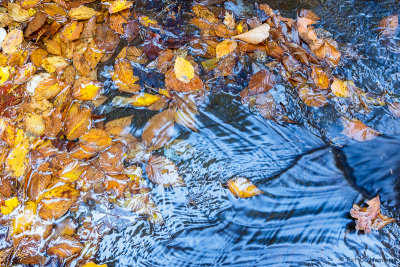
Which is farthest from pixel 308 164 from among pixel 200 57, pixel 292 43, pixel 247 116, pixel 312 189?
pixel 200 57

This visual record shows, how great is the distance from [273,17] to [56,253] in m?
2.13

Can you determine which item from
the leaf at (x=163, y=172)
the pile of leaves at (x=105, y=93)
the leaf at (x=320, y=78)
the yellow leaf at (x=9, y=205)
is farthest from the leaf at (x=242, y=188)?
the yellow leaf at (x=9, y=205)

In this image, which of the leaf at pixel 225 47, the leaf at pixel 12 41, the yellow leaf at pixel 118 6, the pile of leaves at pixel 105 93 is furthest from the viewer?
the yellow leaf at pixel 118 6

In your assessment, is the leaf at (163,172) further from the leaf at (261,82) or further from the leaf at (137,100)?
the leaf at (261,82)

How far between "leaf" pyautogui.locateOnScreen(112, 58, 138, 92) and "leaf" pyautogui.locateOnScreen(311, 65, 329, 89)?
4.04 ft

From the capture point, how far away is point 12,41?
210 centimetres

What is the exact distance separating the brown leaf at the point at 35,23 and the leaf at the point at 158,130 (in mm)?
1202

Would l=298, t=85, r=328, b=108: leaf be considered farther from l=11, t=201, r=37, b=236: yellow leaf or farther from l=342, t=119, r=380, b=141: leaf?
l=11, t=201, r=37, b=236: yellow leaf

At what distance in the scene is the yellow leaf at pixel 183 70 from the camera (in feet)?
6.22

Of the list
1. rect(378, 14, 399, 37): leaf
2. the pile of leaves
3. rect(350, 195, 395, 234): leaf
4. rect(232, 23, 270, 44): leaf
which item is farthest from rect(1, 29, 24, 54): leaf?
rect(378, 14, 399, 37): leaf

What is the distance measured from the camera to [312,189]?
64.5 inches

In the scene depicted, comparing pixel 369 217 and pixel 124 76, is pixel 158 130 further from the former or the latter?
pixel 369 217

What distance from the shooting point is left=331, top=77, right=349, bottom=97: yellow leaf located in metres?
1.89

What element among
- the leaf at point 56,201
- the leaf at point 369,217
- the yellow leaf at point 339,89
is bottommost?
the leaf at point 56,201
